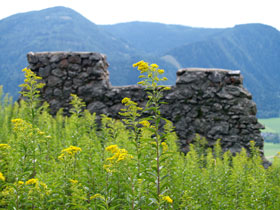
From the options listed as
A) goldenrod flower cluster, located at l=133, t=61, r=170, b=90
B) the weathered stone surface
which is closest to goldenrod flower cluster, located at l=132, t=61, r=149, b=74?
goldenrod flower cluster, located at l=133, t=61, r=170, b=90

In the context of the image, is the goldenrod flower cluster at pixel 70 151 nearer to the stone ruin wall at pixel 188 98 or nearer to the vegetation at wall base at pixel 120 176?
the vegetation at wall base at pixel 120 176

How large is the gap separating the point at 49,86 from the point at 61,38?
17170cm

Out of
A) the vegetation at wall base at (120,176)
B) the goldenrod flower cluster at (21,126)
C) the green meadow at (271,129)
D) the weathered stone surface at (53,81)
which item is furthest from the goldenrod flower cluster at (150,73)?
the green meadow at (271,129)

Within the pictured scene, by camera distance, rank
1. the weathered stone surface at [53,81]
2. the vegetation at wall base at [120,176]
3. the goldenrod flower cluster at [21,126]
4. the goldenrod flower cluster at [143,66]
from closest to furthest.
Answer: the vegetation at wall base at [120,176] < the goldenrod flower cluster at [143,66] < the goldenrod flower cluster at [21,126] < the weathered stone surface at [53,81]

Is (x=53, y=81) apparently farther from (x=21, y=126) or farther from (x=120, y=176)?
(x=120, y=176)

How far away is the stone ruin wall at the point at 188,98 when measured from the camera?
8.97 m

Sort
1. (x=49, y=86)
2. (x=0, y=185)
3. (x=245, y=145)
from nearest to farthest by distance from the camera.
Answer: (x=0, y=185), (x=245, y=145), (x=49, y=86)

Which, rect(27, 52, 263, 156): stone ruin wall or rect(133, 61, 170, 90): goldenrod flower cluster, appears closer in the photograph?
rect(133, 61, 170, 90): goldenrod flower cluster

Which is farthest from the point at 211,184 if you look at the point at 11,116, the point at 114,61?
the point at 114,61

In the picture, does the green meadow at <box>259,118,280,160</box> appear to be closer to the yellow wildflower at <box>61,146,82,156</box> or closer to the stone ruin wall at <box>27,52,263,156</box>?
the stone ruin wall at <box>27,52,263,156</box>

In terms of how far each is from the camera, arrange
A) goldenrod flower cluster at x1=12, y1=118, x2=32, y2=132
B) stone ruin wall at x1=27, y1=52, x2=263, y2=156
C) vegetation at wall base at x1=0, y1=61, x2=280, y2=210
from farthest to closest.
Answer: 1. stone ruin wall at x1=27, y1=52, x2=263, y2=156
2. goldenrod flower cluster at x1=12, y1=118, x2=32, y2=132
3. vegetation at wall base at x1=0, y1=61, x2=280, y2=210

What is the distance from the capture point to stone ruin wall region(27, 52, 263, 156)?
353 inches

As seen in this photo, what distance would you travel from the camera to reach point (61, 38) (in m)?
171

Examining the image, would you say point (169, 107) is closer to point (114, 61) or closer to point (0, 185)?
point (0, 185)
